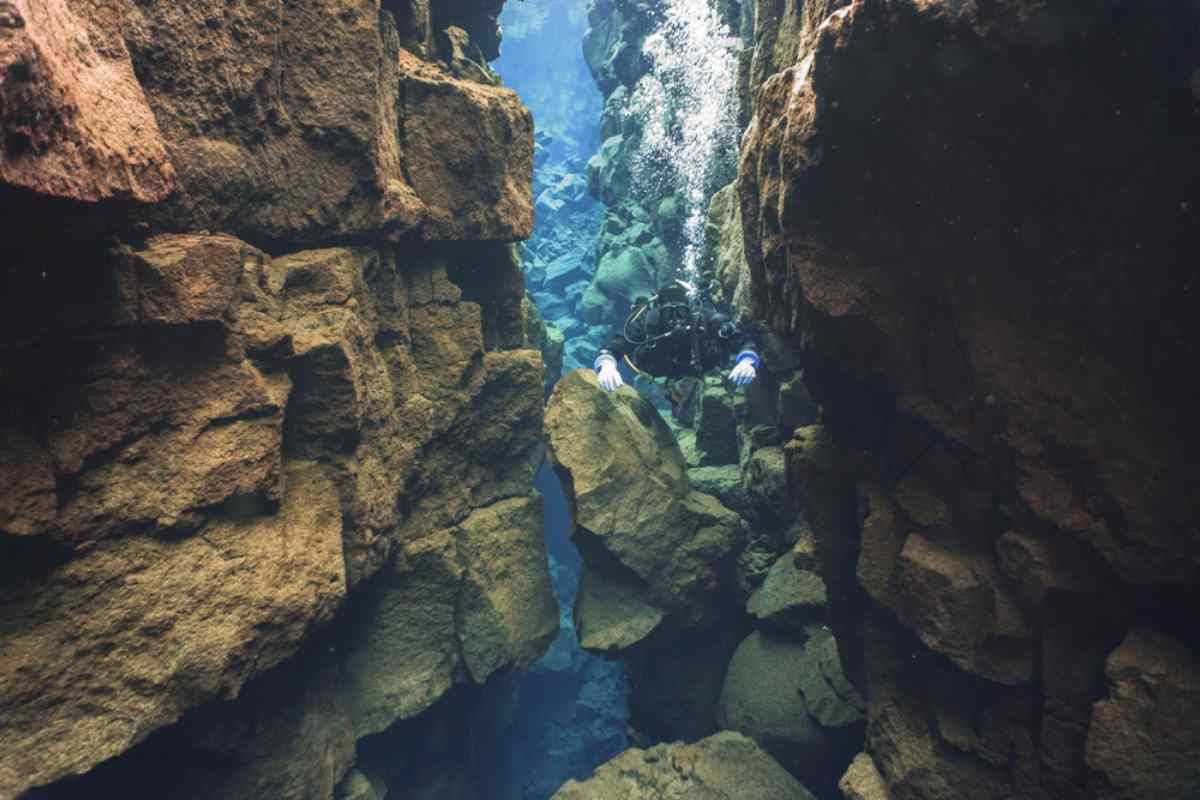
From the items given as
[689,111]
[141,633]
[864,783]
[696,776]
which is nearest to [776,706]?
[696,776]

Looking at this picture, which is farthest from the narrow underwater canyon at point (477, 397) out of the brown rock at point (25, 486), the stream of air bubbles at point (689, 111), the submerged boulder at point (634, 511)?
the stream of air bubbles at point (689, 111)

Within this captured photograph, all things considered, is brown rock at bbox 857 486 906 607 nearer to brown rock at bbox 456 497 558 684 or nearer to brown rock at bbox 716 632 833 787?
brown rock at bbox 716 632 833 787

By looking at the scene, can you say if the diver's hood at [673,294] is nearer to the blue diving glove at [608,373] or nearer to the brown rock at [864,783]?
the blue diving glove at [608,373]

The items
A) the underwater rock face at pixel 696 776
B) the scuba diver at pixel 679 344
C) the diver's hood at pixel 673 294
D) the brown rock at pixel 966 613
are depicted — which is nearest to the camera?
the brown rock at pixel 966 613

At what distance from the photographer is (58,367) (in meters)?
2.47

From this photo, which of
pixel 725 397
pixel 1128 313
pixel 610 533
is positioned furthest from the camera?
pixel 725 397

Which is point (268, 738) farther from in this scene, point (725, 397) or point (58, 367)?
point (725, 397)

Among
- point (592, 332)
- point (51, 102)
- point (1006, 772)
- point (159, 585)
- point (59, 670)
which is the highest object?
point (592, 332)

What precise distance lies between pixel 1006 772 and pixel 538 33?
146 ft

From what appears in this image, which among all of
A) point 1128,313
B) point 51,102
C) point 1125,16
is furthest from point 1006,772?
point 51,102

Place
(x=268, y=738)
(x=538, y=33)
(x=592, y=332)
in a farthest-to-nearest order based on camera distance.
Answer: (x=538, y=33), (x=592, y=332), (x=268, y=738)

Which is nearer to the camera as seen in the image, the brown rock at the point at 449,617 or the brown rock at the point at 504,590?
the brown rock at the point at 449,617

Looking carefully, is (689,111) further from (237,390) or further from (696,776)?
(696,776)

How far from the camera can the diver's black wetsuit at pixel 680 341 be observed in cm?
623
